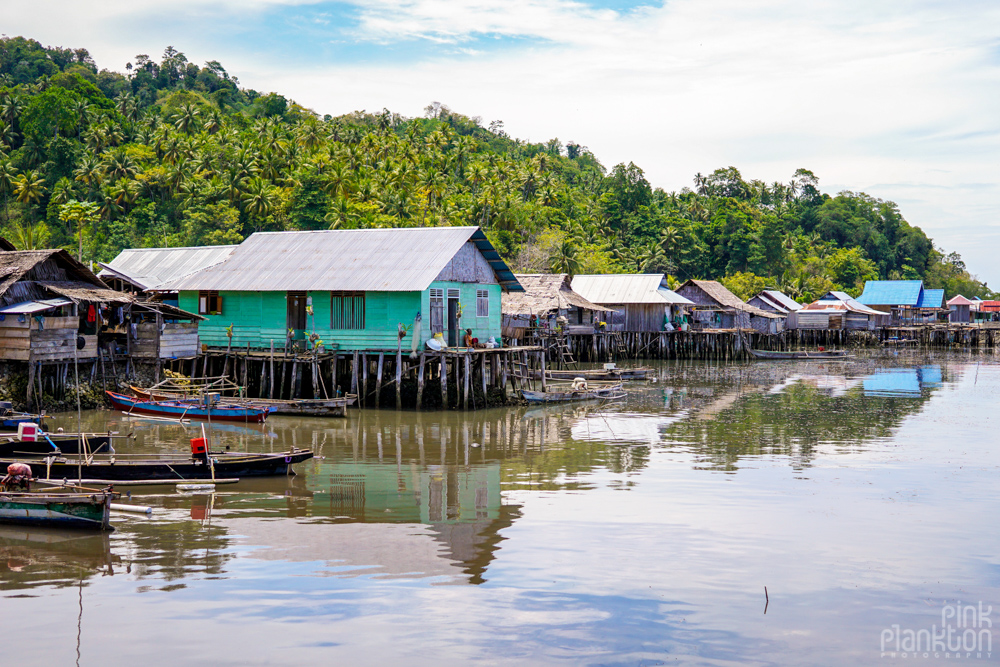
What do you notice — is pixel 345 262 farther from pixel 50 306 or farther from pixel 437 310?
pixel 50 306

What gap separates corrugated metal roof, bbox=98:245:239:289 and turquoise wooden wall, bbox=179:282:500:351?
3.53 metres

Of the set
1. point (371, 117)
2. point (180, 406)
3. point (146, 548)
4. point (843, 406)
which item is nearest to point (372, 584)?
point (146, 548)

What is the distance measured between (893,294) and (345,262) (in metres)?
59.9

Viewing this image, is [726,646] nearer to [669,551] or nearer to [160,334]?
[669,551]

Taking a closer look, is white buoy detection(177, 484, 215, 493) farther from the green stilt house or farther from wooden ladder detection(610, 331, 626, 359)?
wooden ladder detection(610, 331, 626, 359)

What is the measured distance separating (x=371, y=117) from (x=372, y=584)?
97881 mm

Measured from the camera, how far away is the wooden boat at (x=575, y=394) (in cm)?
2806

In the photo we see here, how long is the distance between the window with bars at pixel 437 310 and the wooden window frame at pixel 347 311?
1992 mm

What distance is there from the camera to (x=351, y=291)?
1021 inches

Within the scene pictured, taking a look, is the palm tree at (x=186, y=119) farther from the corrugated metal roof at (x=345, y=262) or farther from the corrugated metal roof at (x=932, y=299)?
the corrugated metal roof at (x=932, y=299)

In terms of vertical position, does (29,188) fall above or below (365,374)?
above

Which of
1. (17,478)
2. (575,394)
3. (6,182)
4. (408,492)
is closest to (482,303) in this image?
(575,394)

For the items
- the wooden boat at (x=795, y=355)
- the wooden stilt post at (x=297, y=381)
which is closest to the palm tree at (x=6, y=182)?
the wooden stilt post at (x=297, y=381)

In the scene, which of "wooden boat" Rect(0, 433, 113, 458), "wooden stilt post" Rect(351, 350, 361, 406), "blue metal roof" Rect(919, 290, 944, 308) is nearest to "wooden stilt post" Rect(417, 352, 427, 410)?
"wooden stilt post" Rect(351, 350, 361, 406)
